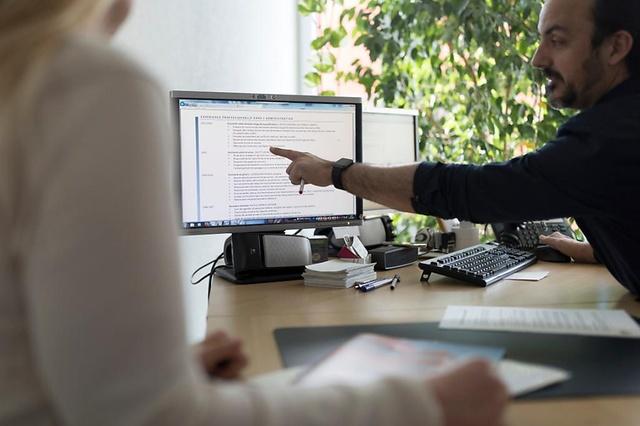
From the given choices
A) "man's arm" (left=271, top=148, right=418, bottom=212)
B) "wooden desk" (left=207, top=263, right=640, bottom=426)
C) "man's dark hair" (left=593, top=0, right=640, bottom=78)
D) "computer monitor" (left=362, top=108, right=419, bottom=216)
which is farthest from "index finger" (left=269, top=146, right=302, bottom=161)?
"man's dark hair" (left=593, top=0, right=640, bottom=78)

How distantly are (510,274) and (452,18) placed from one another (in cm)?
140

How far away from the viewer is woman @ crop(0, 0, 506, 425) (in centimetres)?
49

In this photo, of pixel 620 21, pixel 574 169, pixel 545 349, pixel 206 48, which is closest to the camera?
pixel 545 349

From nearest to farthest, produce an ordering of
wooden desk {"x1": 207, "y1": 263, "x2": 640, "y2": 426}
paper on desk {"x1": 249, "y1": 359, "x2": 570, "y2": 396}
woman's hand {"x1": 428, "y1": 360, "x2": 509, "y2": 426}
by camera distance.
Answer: woman's hand {"x1": 428, "y1": 360, "x2": 509, "y2": 426}, paper on desk {"x1": 249, "y1": 359, "x2": 570, "y2": 396}, wooden desk {"x1": 207, "y1": 263, "x2": 640, "y2": 426}

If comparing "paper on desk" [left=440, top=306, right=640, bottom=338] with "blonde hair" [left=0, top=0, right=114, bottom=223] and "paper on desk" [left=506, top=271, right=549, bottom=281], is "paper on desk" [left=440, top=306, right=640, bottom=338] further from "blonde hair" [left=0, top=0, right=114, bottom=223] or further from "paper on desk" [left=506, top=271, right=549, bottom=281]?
"blonde hair" [left=0, top=0, right=114, bottom=223]

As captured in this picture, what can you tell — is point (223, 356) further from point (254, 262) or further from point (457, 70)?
point (457, 70)

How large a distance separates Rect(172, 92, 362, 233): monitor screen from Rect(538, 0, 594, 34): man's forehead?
0.52 metres

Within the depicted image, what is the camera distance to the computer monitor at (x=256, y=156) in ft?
5.28

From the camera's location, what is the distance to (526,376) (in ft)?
2.79

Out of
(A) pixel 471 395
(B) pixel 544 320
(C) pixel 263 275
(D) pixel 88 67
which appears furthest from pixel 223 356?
(C) pixel 263 275

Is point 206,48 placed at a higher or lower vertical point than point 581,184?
higher

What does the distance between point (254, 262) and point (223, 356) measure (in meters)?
0.84

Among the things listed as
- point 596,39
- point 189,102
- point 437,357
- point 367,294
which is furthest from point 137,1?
point 437,357

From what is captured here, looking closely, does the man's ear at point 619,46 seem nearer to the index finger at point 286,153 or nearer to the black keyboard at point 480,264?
the black keyboard at point 480,264
